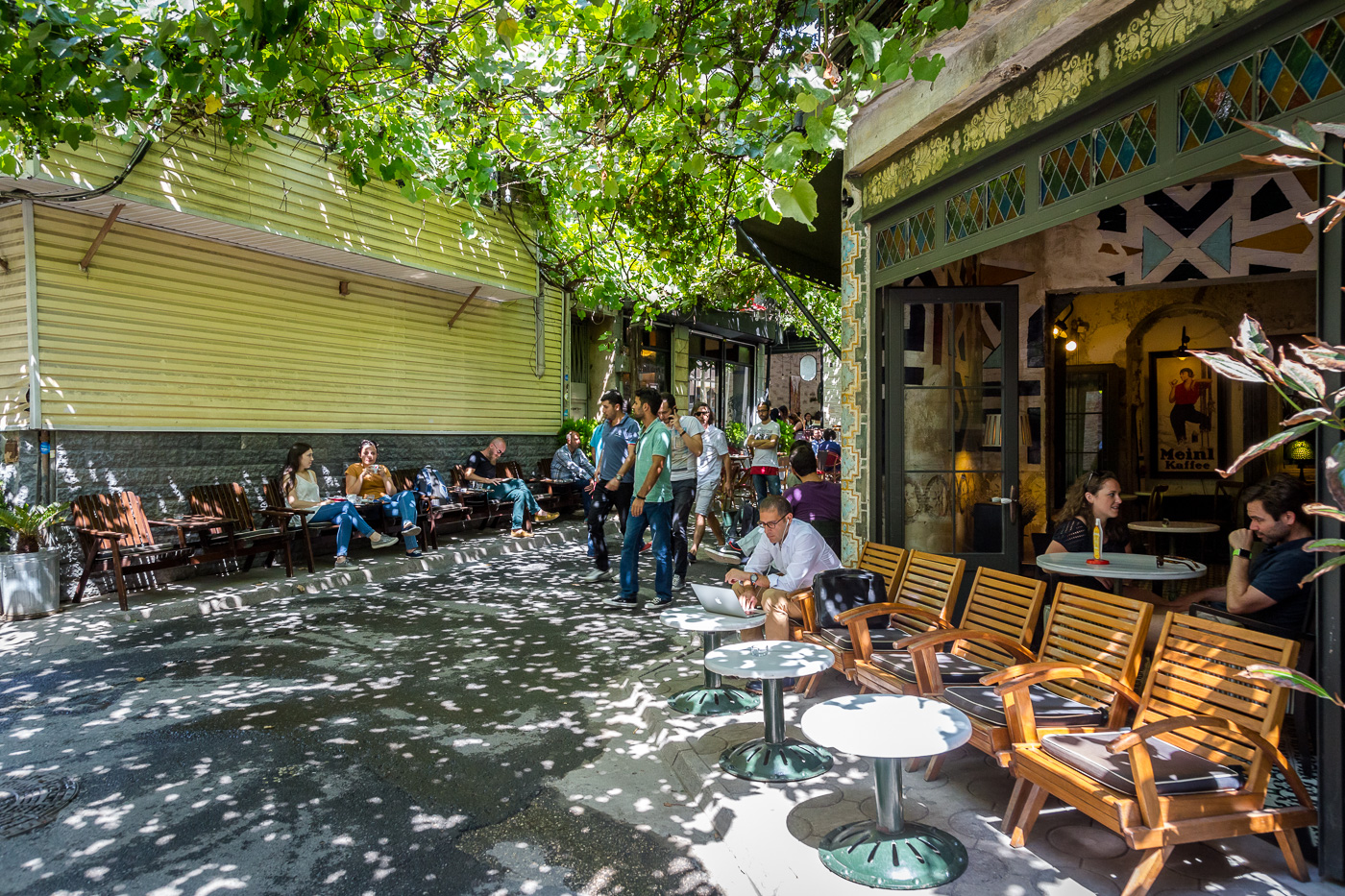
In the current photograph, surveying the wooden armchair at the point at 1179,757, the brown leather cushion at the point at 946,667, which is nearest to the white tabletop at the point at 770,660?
the brown leather cushion at the point at 946,667

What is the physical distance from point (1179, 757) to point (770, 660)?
178cm

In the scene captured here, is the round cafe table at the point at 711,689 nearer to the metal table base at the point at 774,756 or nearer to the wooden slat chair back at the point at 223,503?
the metal table base at the point at 774,756

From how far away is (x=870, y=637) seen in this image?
4895 millimetres

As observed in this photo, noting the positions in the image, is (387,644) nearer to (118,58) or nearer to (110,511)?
(110,511)

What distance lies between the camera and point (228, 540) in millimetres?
8875

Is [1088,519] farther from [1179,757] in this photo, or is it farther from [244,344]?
[244,344]

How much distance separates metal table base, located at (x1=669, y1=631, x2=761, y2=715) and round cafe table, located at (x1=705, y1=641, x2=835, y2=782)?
636mm

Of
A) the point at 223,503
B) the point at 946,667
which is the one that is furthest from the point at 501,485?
the point at 946,667

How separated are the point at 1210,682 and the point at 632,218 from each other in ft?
28.3

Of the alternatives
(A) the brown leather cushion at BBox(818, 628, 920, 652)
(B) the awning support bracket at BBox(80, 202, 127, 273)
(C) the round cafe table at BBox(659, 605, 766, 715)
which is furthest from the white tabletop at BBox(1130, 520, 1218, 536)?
(B) the awning support bracket at BBox(80, 202, 127, 273)

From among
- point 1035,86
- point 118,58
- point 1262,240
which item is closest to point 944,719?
point 1035,86

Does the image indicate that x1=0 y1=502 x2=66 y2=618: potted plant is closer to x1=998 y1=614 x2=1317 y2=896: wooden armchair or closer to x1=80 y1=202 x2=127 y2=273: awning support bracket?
x1=80 y1=202 x2=127 y2=273: awning support bracket

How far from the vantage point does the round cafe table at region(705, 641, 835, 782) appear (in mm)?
4062

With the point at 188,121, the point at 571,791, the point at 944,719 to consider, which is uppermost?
the point at 188,121
